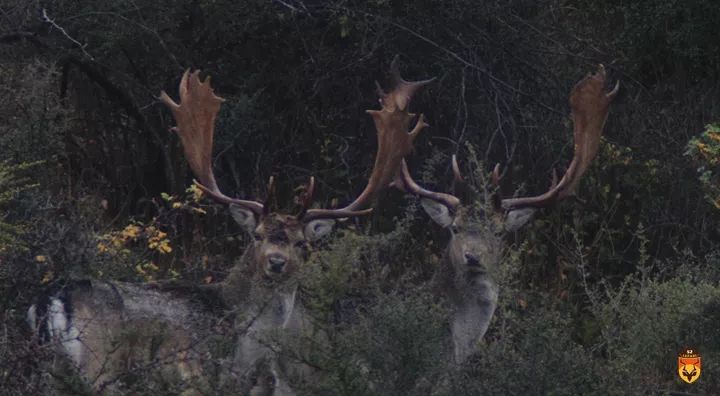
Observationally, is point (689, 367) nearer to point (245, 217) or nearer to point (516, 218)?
point (516, 218)

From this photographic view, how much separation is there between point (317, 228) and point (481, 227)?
3.13 ft

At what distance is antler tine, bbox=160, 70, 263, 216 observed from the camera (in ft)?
34.1

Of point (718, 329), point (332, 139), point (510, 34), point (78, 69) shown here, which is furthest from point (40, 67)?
point (718, 329)

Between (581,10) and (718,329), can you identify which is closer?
(718,329)

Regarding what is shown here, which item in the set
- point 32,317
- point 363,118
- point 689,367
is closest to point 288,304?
point 32,317

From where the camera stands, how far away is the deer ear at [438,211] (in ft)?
33.1

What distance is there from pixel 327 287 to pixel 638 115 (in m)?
6.79

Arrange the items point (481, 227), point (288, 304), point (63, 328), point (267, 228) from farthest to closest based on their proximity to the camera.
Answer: point (481, 227)
point (267, 228)
point (288, 304)
point (63, 328)

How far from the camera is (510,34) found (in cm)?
1325

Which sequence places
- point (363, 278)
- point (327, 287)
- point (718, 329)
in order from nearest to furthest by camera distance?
point (327, 287), point (718, 329), point (363, 278)

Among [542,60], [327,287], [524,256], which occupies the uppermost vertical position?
[327,287]

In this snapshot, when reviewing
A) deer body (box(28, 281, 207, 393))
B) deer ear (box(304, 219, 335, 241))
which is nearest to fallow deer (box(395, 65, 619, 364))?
deer ear (box(304, 219, 335, 241))

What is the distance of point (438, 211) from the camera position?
10133 millimetres

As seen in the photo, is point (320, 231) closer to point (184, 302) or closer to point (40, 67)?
point (184, 302)
